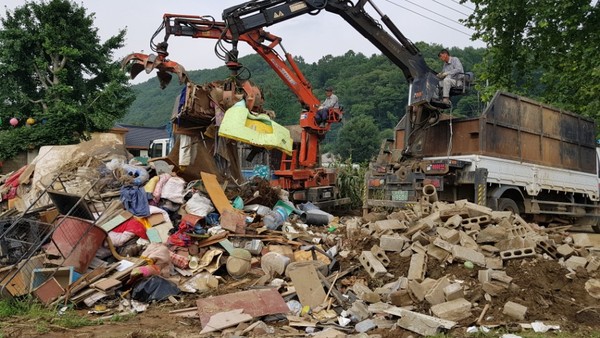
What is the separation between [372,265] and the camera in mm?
5914

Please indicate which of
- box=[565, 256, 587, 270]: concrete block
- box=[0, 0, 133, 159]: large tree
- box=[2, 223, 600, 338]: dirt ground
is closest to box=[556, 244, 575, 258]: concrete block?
box=[565, 256, 587, 270]: concrete block

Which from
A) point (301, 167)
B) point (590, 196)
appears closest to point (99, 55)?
point (301, 167)

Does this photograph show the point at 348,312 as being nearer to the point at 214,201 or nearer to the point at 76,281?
the point at 76,281

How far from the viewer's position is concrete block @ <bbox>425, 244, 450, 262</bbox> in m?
5.86

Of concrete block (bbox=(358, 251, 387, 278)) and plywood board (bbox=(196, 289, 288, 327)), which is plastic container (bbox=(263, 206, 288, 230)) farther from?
plywood board (bbox=(196, 289, 288, 327))

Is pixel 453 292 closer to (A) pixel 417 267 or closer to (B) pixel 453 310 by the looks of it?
(B) pixel 453 310

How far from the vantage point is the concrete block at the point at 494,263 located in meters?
5.66

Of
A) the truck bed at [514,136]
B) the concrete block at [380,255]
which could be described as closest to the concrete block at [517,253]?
the concrete block at [380,255]

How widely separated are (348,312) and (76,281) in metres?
3.10

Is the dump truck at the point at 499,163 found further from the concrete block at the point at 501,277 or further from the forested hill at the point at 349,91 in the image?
the forested hill at the point at 349,91

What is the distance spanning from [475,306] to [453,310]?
0.37m

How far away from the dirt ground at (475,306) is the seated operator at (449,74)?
464 cm

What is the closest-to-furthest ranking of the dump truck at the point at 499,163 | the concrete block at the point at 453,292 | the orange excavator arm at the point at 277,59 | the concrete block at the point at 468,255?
the concrete block at the point at 453,292, the concrete block at the point at 468,255, the dump truck at the point at 499,163, the orange excavator arm at the point at 277,59

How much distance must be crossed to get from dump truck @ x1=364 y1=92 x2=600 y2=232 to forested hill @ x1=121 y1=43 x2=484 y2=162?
33.5 metres
